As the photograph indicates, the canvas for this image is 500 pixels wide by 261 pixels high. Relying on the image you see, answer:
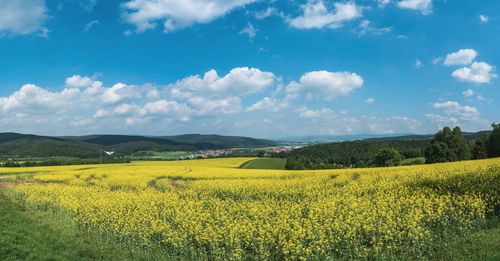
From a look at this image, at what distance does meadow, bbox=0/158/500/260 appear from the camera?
12547 millimetres

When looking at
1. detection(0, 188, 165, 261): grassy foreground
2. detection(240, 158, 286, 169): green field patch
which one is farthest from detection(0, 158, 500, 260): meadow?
detection(240, 158, 286, 169): green field patch

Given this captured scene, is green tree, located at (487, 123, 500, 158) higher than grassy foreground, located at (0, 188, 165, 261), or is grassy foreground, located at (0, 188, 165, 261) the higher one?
green tree, located at (487, 123, 500, 158)

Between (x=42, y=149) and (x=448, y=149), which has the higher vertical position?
(x=42, y=149)

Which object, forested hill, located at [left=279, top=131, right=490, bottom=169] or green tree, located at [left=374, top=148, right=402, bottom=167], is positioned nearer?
green tree, located at [left=374, top=148, right=402, bottom=167]

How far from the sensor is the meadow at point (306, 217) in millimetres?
12547

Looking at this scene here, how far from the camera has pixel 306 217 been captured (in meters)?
17.3

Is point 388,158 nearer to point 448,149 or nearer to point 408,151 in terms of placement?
point 448,149

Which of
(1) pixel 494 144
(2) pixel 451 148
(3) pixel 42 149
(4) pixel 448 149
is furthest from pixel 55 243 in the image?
(3) pixel 42 149

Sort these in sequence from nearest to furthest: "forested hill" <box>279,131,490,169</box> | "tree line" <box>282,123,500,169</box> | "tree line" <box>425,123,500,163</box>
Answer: "tree line" <box>282,123,500,169</box>, "tree line" <box>425,123,500,163</box>, "forested hill" <box>279,131,490,169</box>

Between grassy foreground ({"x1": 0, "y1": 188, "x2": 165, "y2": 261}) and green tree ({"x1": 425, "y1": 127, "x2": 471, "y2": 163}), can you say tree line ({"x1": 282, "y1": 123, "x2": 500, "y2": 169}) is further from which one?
grassy foreground ({"x1": 0, "y1": 188, "x2": 165, "y2": 261})

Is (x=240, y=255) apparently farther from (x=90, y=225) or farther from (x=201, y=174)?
(x=201, y=174)

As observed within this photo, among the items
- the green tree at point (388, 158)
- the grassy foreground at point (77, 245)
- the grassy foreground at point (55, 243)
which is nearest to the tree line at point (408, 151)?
the green tree at point (388, 158)

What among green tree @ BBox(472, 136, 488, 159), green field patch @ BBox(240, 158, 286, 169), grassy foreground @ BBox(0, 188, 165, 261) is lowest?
green field patch @ BBox(240, 158, 286, 169)

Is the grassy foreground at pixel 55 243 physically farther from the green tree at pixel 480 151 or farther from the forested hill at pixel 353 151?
the forested hill at pixel 353 151
